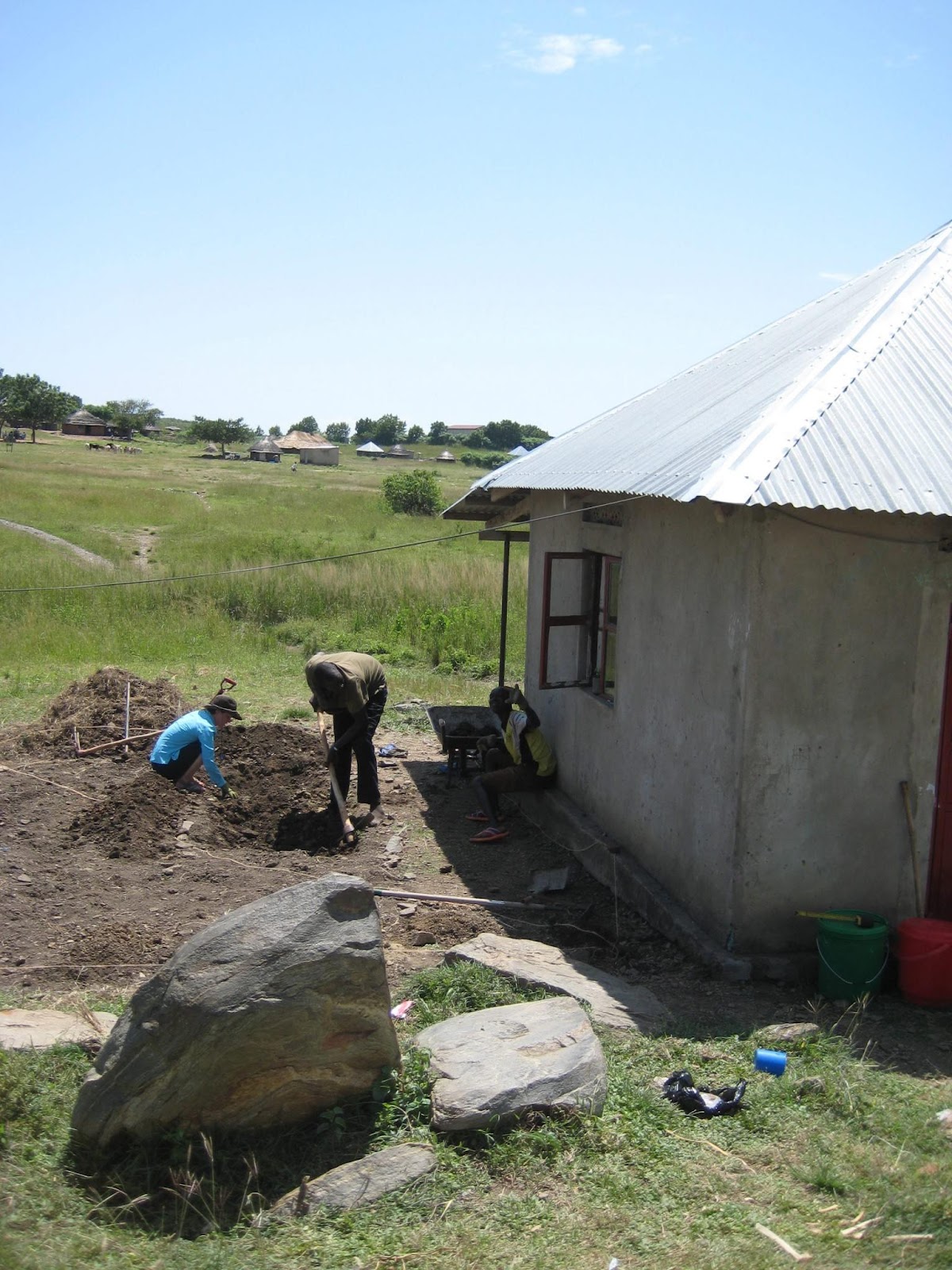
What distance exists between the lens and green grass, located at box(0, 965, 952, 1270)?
12.4 feet

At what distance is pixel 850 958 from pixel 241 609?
47.4 ft

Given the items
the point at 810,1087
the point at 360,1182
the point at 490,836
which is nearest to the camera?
the point at 360,1182

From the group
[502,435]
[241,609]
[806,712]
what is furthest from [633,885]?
[502,435]

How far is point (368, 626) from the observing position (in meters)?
18.5

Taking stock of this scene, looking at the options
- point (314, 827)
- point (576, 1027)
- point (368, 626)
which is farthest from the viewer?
point (368, 626)

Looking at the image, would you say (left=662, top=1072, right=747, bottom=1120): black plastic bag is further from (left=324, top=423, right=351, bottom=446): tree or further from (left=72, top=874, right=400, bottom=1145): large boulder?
(left=324, top=423, right=351, bottom=446): tree

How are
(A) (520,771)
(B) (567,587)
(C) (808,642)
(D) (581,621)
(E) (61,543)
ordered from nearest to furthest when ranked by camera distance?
(C) (808,642)
(D) (581,621)
(A) (520,771)
(B) (567,587)
(E) (61,543)

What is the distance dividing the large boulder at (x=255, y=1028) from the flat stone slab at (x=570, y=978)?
1.42m

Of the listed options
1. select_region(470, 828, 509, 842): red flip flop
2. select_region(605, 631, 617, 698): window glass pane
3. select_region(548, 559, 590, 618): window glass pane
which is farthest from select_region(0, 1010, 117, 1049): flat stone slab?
select_region(548, 559, 590, 618): window glass pane

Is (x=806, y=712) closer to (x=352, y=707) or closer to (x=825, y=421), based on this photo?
(x=825, y=421)

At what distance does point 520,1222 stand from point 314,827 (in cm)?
553

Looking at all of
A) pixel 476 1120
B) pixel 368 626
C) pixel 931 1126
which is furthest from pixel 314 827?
pixel 368 626

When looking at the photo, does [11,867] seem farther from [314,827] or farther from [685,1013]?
[685,1013]

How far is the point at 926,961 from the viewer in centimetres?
600
